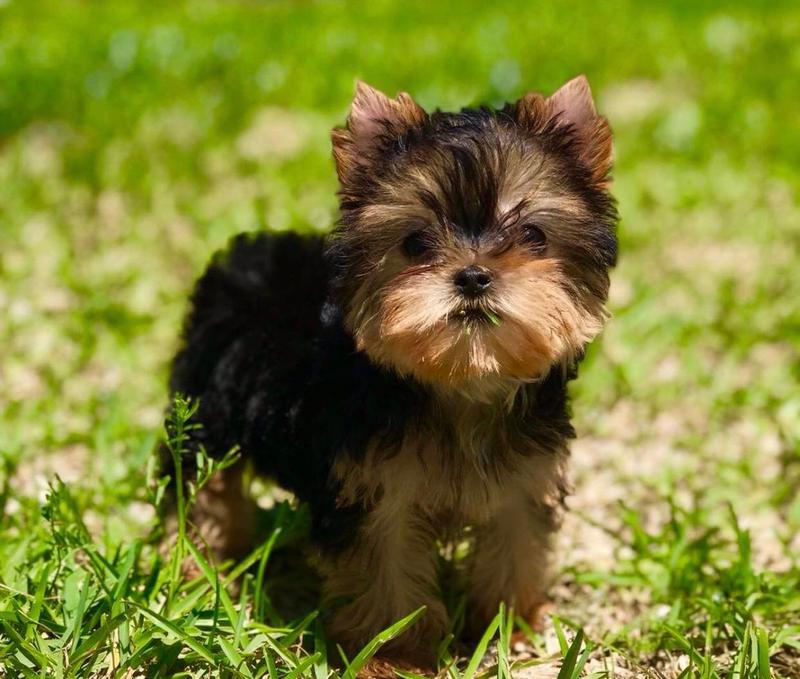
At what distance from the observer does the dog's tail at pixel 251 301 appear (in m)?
3.73

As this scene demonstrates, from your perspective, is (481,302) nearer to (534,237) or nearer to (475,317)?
(475,317)

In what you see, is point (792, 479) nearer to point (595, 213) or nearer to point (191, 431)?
point (595, 213)

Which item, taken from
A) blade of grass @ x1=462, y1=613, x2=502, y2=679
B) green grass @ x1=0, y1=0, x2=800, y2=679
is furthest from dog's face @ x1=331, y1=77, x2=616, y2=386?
green grass @ x1=0, y1=0, x2=800, y2=679

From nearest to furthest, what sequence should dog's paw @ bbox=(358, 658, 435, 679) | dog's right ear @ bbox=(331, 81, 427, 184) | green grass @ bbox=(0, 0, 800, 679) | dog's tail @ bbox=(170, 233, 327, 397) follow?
dog's right ear @ bbox=(331, 81, 427, 184)
dog's paw @ bbox=(358, 658, 435, 679)
green grass @ bbox=(0, 0, 800, 679)
dog's tail @ bbox=(170, 233, 327, 397)

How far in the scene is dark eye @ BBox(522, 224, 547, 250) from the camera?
2955 mm

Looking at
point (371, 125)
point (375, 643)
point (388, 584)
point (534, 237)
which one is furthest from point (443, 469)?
point (371, 125)

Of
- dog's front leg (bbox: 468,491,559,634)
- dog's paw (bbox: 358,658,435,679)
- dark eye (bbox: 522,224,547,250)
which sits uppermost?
dark eye (bbox: 522,224,547,250)

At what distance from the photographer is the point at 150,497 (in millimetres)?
3496

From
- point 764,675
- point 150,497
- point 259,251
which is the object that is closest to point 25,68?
point 259,251

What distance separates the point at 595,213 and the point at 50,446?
10.1ft

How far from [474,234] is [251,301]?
4.20 feet

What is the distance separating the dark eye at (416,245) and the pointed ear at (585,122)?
2.01 feet

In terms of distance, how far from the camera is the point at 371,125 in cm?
311

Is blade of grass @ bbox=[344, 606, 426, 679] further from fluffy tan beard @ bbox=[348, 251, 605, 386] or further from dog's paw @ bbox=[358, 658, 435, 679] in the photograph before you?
fluffy tan beard @ bbox=[348, 251, 605, 386]
